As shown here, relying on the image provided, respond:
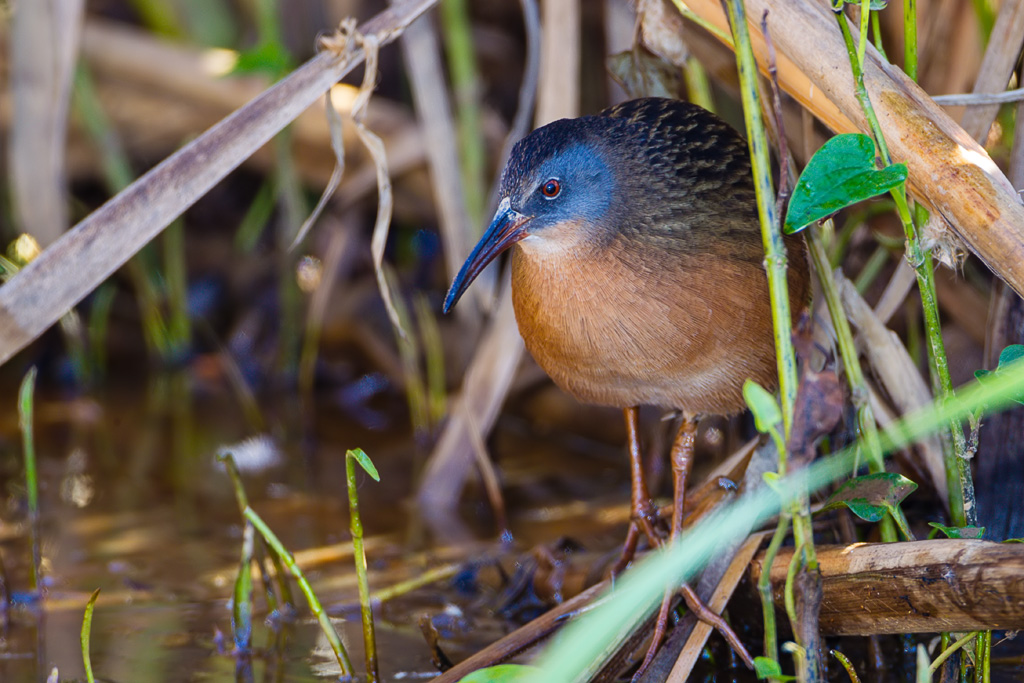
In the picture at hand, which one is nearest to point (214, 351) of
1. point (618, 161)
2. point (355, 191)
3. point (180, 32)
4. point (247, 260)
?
point (247, 260)

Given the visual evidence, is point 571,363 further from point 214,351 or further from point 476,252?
point 214,351

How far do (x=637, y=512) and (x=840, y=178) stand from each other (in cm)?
96

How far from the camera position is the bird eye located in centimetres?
202

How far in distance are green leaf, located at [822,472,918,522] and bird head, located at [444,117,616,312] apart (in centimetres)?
64

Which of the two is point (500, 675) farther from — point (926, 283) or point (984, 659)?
point (926, 283)

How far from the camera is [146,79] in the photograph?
3.68 meters

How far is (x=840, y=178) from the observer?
152cm

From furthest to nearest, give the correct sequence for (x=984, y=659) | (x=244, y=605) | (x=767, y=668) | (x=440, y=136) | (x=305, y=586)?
1. (x=440, y=136)
2. (x=244, y=605)
3. (x=305, y=586)
4. (x=984, y=659)
5. (x=767, y=668)

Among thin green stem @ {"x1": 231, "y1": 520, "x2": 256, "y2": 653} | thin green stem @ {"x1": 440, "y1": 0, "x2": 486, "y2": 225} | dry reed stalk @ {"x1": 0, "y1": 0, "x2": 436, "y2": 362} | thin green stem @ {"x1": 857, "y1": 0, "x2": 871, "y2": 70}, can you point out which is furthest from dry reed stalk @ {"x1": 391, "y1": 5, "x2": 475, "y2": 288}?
thin green stem @ {"x1": 857, "y1": 0, "x2": 871, "y2": 70}

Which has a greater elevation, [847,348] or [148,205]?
[148,205]

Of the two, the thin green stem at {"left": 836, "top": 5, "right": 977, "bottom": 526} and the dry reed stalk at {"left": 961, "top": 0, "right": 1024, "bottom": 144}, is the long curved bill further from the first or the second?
the dry reed stalk at {"left": 961, "top": 0, "right": 1024, "bottom": 144}

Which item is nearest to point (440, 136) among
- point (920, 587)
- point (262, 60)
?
point (262, 60)

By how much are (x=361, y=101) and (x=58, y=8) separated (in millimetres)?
1438

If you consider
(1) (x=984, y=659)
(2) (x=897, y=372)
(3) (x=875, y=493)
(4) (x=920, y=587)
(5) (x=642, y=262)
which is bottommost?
(1) (x=984, y=659)
